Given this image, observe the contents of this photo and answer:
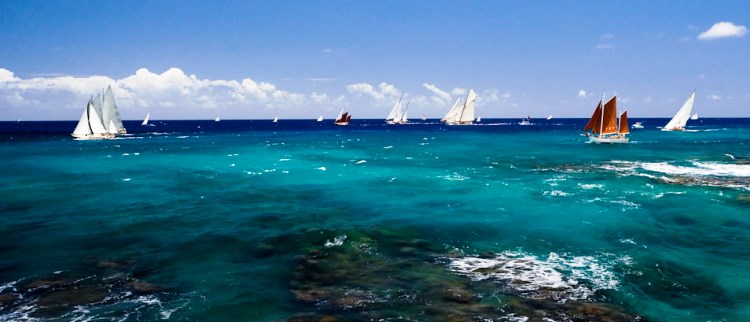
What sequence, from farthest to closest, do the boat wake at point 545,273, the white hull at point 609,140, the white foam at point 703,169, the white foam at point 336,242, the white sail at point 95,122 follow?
the white sail at point 95,122
the white hull at point 609,140
the white foam at point 703,169
the white foam at point 336,242
the boat wake at point 545,273

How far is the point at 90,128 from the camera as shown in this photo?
119 meters

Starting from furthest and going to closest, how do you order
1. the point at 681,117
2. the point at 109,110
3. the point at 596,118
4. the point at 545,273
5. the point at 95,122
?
the point at 681,117
the point at 109,110
the point at 95,122
the point at 596,118
the point at 545,273

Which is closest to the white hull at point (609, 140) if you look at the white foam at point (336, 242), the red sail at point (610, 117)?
the red sail at point (610, 117)

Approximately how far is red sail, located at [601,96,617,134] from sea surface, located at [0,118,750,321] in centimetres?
4282

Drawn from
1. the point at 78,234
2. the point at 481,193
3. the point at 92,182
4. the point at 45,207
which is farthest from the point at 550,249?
the point at 92,182

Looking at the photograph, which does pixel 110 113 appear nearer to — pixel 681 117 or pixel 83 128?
pixel 83 128

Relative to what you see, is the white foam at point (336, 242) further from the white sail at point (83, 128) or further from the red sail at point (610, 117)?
the white sail at point (83, 128)

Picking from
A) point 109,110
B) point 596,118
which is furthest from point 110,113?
point 596,118

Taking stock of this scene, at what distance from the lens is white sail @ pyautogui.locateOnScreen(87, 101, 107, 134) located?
112925 mm

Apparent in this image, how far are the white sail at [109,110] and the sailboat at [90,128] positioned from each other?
5.76 feet

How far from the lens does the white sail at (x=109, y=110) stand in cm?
11470

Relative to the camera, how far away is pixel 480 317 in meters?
16.3

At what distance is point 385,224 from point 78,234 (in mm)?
18453

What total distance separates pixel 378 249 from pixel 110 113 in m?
120
